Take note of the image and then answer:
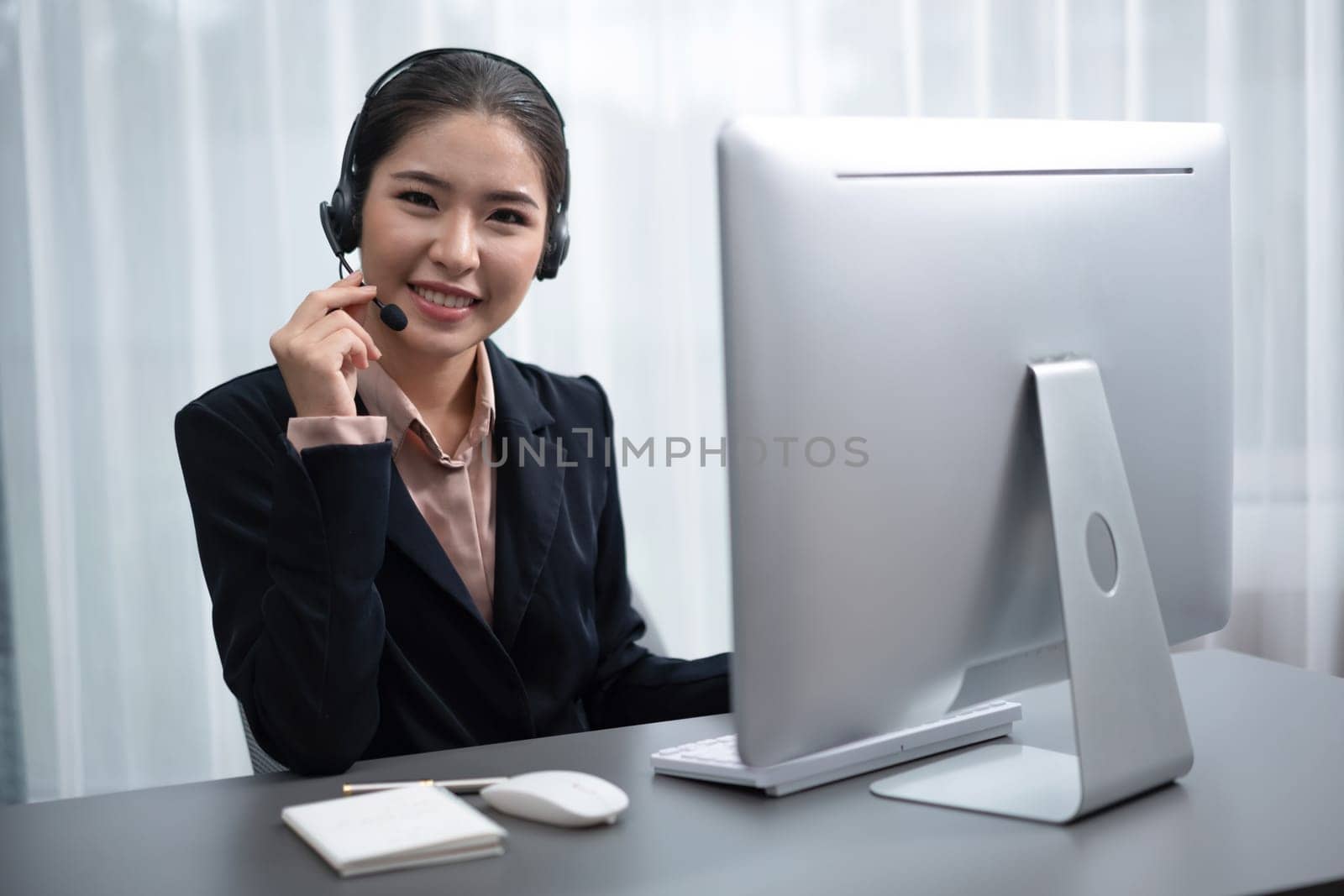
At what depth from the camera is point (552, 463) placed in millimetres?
1511

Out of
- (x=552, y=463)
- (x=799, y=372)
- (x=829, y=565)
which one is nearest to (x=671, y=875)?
(x=829, y=565)

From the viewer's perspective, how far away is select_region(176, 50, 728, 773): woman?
1.10 metres

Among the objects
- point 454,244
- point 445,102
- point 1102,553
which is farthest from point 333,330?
point 1102,553

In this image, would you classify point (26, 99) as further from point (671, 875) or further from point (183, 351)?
point (671, 875)

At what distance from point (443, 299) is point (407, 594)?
0.33m

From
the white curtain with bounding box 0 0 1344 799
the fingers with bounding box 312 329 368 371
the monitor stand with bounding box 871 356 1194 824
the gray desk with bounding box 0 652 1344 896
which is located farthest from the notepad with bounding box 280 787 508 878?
the white curtain with bounding box 0 0 1344 799

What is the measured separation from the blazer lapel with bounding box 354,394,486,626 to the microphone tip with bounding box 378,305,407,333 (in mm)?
164

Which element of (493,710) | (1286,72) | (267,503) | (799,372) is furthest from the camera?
(1286,72)

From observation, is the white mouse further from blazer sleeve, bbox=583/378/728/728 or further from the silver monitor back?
blazer sleeve, bbox=583/378/728/728

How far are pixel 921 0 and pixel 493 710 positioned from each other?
203cm

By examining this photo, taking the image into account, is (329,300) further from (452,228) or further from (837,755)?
(837,755)

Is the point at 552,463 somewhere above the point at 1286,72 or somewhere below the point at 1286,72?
below

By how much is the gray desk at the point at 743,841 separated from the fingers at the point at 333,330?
0.40 meters

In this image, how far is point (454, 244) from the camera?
4.42ft
